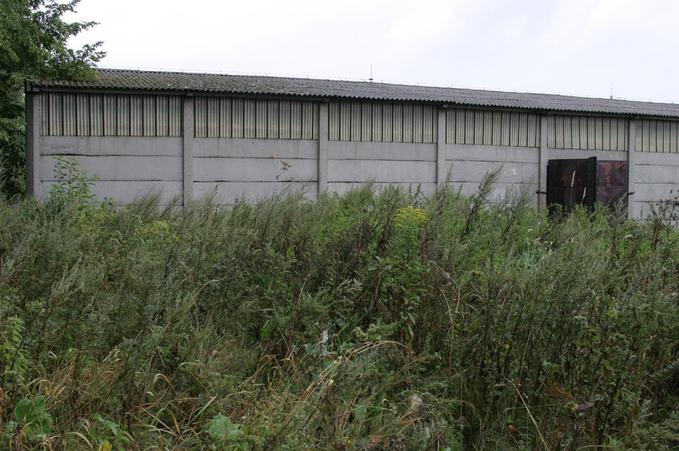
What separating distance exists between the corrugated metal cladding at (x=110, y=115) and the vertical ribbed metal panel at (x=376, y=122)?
162 inches

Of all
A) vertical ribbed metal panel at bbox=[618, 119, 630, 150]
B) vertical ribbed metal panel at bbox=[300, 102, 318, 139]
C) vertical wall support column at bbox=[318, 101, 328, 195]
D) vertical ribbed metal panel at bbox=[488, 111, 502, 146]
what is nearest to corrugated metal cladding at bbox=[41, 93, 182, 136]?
vertical ribbed metal panel at bbox=[300, 102, 318, 139]

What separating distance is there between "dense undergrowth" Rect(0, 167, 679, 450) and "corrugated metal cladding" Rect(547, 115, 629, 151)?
12376mm

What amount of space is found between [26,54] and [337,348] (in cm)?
1813

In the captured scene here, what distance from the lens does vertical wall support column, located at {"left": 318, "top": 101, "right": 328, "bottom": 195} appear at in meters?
15.7

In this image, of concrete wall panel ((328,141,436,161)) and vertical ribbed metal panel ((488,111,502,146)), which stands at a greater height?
vertical ribbed metal panel ((488,111,502,146))

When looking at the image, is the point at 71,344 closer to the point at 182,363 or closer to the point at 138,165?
the point at 182,363

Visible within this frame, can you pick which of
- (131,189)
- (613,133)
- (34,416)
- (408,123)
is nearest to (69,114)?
(131,189)

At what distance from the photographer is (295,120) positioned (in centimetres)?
1555

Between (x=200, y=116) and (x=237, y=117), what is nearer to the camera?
(x=200, y=116)

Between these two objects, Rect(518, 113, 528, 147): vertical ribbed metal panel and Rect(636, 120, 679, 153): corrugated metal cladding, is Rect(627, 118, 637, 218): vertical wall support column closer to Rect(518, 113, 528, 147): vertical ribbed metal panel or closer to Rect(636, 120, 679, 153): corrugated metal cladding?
Rect(636, 120, 679, 153): corrugated metal cladding

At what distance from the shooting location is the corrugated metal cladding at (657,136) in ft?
63.9

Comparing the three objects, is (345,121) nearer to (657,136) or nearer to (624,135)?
(624,135)

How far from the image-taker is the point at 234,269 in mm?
6000

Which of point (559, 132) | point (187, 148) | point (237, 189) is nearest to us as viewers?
point (187, 148)
